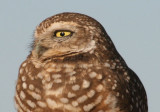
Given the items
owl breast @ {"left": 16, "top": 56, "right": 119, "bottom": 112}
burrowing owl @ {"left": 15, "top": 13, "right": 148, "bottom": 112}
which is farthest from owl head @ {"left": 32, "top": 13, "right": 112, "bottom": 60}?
owl breast @ {"left": 16, "top": 56, "right": 119, "bottom": 112}

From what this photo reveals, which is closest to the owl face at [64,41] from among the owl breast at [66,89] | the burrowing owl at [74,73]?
the burrowing owl at [74,73]

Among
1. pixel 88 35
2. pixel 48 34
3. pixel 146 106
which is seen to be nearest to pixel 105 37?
pixel 88 35

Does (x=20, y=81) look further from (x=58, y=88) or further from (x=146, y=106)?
(x=146, y=106)

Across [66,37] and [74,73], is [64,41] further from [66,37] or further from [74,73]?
[74,73]

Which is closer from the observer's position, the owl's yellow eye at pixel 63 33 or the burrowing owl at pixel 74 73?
the burrowing owl at pixel 74 73

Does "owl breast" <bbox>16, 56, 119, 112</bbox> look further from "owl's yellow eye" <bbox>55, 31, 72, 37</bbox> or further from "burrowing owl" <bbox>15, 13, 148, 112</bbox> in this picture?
"owl's yellow eye" <bbox>55, 31, 72, 37</bbox>

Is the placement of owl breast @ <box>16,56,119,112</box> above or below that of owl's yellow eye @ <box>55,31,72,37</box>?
below

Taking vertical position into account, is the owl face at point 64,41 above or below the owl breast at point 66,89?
above

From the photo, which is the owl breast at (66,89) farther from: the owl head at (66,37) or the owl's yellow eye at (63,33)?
the owl's yellow eye at (63,33)
